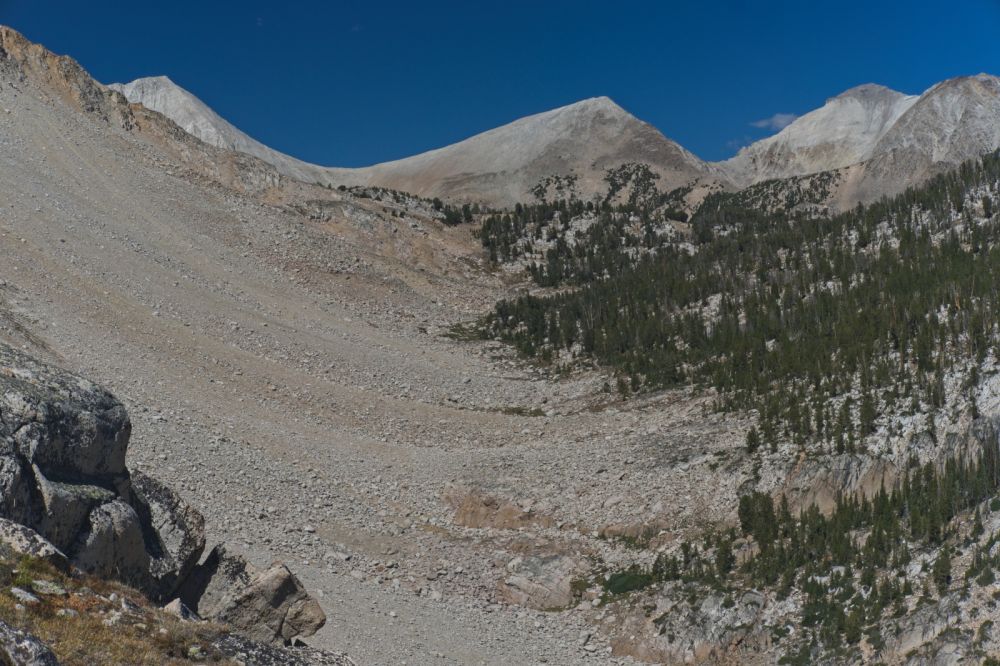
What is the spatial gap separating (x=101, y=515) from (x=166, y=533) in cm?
205

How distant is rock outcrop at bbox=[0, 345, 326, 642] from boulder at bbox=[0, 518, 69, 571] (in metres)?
0.01

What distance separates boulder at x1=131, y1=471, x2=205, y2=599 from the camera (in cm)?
1568

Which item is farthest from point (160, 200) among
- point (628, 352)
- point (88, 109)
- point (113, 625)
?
point (113, 625)

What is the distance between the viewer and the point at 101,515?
14.5 meters

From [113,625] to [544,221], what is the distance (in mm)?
75138

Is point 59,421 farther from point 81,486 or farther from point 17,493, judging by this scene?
point 17,493

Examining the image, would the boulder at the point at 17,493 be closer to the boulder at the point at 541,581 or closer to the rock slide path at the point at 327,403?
the rock slide path at the point at 327,403

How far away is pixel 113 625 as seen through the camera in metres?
11.3

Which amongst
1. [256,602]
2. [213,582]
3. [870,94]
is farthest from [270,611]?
[870,94]

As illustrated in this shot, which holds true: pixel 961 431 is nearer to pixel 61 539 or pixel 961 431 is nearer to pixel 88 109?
pixel 61 539

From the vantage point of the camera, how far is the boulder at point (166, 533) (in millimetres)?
15680

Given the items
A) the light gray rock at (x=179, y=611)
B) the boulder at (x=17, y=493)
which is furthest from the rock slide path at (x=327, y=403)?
the boulder at (x=17, y=493)

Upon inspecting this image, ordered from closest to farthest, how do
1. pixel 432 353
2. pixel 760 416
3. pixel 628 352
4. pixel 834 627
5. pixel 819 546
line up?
pixel 834 627, pixel 819 546, pixel 760 416, pixel 628 352, pixel 432 353

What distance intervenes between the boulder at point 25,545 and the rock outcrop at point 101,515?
0.05 ft
